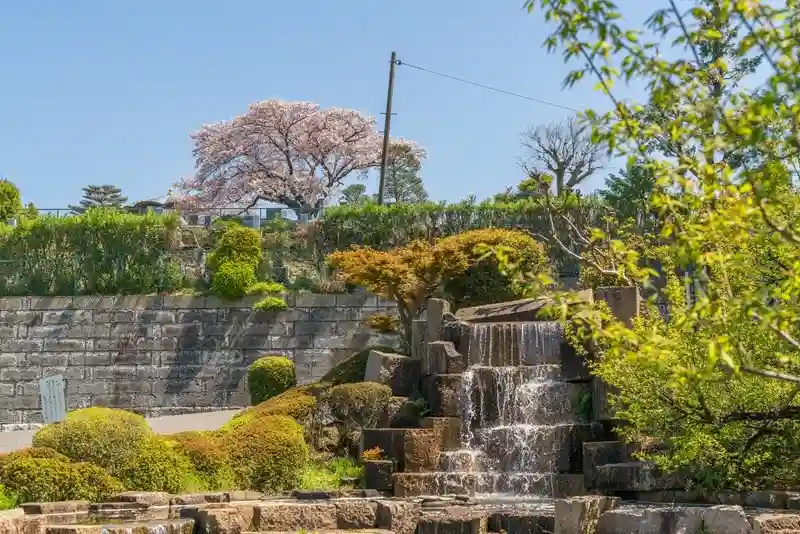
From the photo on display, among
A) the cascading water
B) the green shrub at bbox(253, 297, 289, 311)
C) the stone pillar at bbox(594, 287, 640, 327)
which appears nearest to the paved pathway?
the green shrub at bbox(253, 297, 289, 311)

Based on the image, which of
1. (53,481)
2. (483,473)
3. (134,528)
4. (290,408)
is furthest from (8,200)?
(134,528)

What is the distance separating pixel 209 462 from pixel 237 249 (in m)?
12.3

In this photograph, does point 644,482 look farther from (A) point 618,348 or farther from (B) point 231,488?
(A) point 618,348

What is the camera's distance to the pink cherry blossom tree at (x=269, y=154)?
42.6m

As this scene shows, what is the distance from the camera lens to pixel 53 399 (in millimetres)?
20422

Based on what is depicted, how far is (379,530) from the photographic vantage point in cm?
1187

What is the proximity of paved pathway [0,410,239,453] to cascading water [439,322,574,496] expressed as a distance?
22.6 feet

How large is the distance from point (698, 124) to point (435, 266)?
17.3 m

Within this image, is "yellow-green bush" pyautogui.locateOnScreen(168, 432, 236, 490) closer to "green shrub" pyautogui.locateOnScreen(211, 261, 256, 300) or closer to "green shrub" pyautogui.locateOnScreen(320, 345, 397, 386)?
"green shrub" pyautogui.locateOnScreen(320, 345, 397, 386)

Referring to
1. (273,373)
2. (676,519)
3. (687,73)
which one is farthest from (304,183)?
(687,73)

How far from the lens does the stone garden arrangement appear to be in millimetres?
11445

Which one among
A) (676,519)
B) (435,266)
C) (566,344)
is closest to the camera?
(676,519)

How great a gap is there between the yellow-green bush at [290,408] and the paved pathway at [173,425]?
11.2 feet

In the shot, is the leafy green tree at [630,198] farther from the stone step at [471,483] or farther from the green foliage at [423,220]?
the stone step at [471,483]
